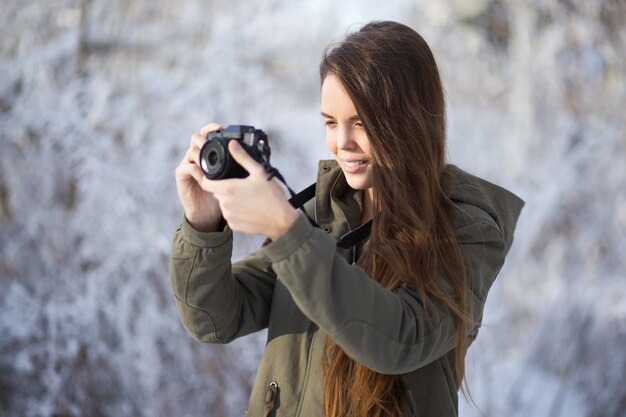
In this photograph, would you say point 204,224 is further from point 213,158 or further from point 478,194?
point 478,194

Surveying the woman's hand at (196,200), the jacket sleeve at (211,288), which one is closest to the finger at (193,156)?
the woman's hand at (196,200)

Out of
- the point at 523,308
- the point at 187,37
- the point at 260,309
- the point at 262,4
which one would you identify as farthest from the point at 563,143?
the point at 260,309

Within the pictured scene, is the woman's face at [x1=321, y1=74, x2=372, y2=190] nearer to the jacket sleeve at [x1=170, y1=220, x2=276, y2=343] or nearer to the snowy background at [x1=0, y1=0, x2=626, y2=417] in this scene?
the jacket sleeve at [x1=170, y1=220, x2=276, y2=343]

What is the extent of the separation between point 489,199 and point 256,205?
0.47 metres

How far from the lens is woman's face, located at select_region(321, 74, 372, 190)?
3.64ft

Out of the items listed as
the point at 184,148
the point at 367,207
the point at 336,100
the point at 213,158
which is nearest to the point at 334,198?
the point at 367,207

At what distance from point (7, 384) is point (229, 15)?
69.7 inches

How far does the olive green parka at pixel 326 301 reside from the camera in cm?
87

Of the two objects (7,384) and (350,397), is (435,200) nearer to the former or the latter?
(350,397)

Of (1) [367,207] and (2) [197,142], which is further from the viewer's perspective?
(1) [367,207]

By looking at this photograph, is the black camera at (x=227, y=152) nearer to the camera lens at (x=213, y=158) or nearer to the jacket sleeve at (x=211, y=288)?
the camera lens at (x=213, y=158)

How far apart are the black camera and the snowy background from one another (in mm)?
1891

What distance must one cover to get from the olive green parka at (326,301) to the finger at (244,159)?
0.34 ft

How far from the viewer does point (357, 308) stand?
2.90 ft
